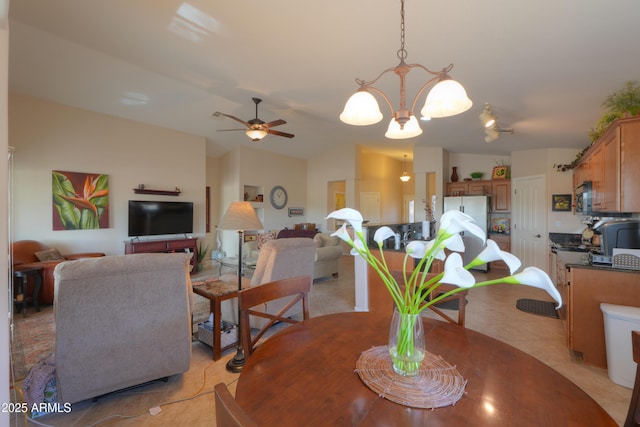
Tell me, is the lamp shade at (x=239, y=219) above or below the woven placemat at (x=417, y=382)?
above

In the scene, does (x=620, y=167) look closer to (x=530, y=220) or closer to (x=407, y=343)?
(x=407, y=343)

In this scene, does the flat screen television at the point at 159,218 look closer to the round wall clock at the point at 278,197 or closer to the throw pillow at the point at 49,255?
the throw pillow at the point at 49,255

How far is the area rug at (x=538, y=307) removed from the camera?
3474 mm

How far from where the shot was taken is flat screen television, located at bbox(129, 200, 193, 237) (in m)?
5.12

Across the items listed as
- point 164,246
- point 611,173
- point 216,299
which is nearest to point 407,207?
point 611,173

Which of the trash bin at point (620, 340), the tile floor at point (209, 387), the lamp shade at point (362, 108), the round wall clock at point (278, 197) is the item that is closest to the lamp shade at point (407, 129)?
the lamp shade at point (362, 108)

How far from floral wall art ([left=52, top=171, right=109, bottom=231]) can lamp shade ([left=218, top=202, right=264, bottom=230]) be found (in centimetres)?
353

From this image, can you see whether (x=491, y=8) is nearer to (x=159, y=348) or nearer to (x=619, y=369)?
(x=619, y=369)

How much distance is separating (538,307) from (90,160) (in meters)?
7.21

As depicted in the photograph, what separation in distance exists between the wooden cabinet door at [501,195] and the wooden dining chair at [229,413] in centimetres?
676

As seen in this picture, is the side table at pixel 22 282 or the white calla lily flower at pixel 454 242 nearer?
the white calla lily flower at pixel 454 242

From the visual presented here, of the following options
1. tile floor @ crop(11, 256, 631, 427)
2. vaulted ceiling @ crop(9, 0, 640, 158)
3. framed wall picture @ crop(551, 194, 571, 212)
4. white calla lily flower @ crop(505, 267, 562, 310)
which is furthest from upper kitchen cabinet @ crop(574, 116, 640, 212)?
framed wall picture @ crop(551, 194, 571, 212)

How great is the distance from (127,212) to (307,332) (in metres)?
5.18

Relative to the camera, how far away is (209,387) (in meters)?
2.07
